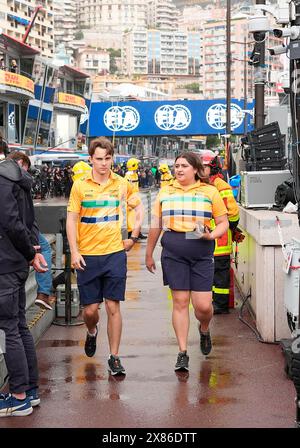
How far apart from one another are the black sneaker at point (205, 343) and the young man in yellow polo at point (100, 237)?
0.84m

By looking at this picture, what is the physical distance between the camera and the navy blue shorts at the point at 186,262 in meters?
7.09

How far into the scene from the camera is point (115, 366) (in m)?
6.89

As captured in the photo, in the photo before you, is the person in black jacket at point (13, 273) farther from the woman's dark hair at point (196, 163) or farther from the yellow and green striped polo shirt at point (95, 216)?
the woman's dark hair at point (196, 163)

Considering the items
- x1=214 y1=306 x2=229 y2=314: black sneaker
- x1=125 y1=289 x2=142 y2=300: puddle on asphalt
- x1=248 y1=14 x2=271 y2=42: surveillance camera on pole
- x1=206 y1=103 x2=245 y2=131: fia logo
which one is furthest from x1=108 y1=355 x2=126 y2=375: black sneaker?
x1=206 y1=103 x2=245 y2=131: fia logo

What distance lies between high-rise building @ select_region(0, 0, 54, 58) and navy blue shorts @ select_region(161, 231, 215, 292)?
126m

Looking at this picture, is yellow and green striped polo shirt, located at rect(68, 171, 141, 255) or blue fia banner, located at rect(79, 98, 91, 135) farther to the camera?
blue fia banner, located at rect(79, 98, 91, 135)

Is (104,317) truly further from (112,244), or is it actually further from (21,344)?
(21,344)

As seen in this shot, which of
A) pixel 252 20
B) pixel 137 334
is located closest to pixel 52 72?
pixel 252 20

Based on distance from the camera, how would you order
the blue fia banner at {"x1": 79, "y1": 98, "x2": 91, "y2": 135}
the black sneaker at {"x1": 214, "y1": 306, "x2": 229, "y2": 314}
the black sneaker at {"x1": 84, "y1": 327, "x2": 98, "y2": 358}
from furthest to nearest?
the blue fia banner at {"x1": 79, "y1": 98, "x2": 91, "y2": 135} < the black sneaker at {"x1": 214, "y1": 306, "x2": 229, "y2": 314} < the black sneaker at {"x1": 84, "y1": 327, "x2": 98, "y2": 358}

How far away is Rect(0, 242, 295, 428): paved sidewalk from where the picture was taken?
18.7 feet

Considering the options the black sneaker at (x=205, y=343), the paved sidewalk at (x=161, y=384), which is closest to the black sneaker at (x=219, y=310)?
the paved sidewalk at (x=161, y=384)

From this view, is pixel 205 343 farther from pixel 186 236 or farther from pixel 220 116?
pixel 220 116

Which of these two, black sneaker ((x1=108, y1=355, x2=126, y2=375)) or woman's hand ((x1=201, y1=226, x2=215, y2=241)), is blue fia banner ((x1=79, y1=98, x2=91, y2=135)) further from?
black sneaker ((x1=108, y1=355, x2=126, y2=375))

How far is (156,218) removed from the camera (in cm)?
728
